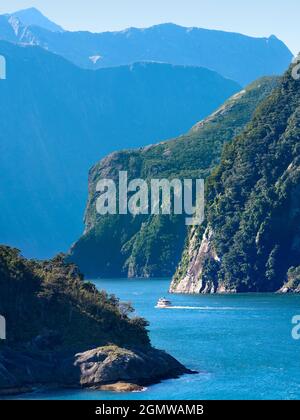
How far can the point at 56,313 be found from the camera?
9969cm

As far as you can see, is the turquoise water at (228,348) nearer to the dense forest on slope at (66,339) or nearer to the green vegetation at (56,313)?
the dense forest on slope at (66,339)

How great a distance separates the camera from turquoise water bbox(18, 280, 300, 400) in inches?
3506

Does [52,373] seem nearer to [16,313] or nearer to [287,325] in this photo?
[16,313]

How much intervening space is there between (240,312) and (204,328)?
18.5m

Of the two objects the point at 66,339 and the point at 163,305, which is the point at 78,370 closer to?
the point at 66,339

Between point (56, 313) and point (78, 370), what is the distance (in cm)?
819

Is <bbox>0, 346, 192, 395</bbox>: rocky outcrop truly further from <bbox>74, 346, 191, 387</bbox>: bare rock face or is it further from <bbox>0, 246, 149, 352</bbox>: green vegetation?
<bbox>0, 246, 149, 352</bbox>: green vegetation

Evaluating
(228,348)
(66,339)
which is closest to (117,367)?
(66,339)

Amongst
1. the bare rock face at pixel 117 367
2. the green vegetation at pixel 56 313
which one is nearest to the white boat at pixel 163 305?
the green vegetation at pixel 56 313

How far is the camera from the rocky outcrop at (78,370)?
90.1m

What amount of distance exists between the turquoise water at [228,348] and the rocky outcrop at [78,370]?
2059 mm

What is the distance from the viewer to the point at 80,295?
4060 inches
